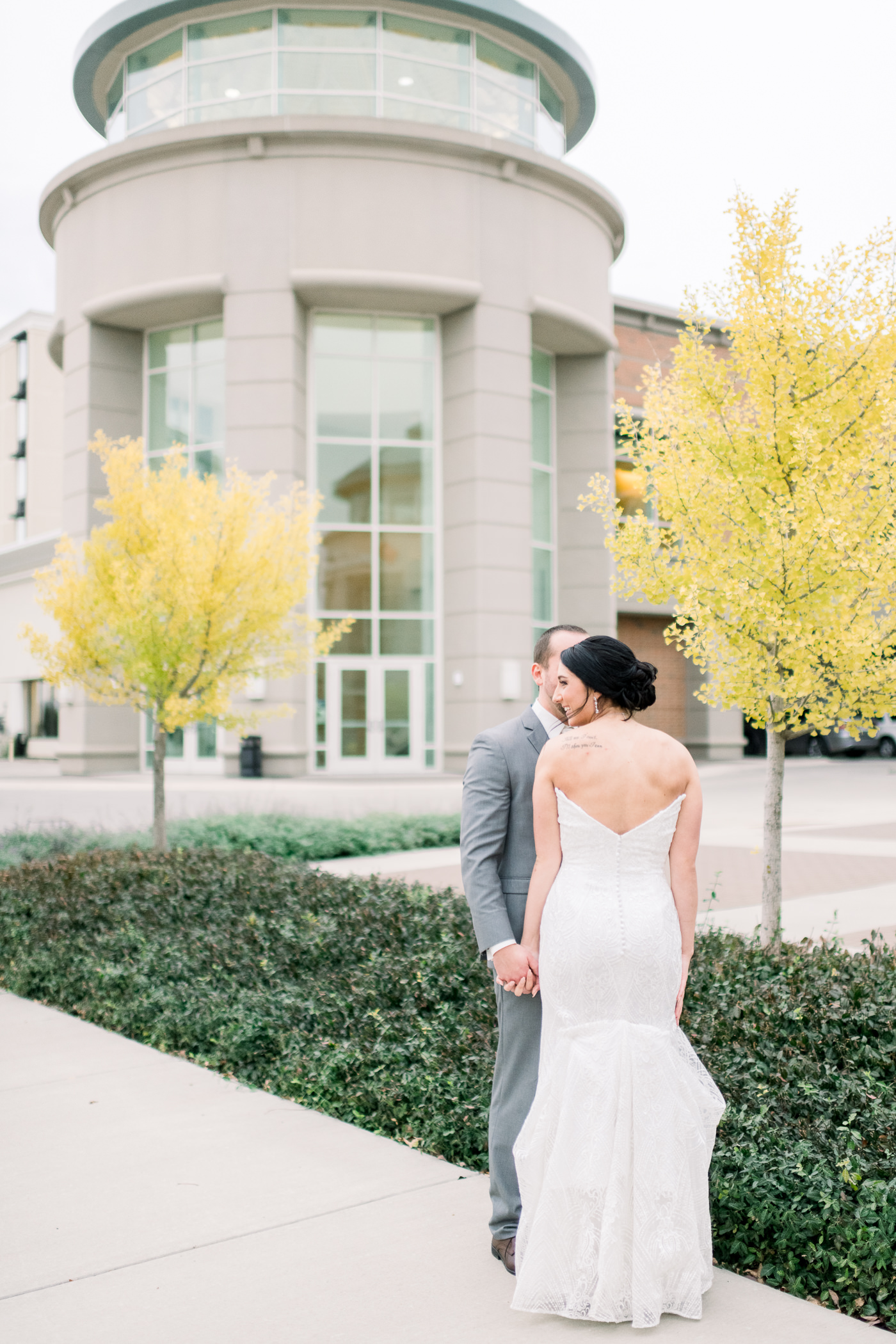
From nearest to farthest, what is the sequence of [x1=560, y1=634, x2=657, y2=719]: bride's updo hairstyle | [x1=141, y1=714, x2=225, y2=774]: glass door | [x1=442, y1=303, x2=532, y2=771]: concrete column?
[x1=560, y1=634, x2=657, y2=719]: bride's updo hairstyle, [x1=442, y1=303, x2=532, y2=771]: concrete column, [x1=141, y1=714, x2=225, y2=774]: glass door

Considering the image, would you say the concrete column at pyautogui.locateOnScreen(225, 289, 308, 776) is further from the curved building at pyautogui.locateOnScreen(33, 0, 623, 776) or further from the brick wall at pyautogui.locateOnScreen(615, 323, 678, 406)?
the brick wall at pyautogui.locateOnScreen(615, 323, 678, 406)

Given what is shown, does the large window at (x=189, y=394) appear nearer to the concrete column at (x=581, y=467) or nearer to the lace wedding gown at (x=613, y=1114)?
the concrete column at (x=581, y=467)

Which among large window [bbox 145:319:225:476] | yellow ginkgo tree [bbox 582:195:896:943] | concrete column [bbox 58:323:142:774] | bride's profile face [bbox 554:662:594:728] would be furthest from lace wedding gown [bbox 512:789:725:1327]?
concrete column [bbox 58:323:142:774]

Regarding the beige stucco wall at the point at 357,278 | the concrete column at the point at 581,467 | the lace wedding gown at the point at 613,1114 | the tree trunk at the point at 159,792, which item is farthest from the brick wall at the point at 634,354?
the lace wedding gown at the point at 613,1114

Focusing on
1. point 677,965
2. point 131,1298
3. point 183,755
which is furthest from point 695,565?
point 183,755

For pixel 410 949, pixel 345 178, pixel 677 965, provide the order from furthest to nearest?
pixel 345 178
pixel 410 949
pixel 677 965

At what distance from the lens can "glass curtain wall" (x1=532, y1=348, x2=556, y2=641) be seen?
2967cm

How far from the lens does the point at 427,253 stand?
1029 inches

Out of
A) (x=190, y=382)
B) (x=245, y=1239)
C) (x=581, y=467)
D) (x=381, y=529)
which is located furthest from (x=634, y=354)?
(x=245, y=1239)

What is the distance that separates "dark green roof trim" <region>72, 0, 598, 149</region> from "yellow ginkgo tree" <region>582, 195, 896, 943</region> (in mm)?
23250

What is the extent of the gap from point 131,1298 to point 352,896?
426 centimetres

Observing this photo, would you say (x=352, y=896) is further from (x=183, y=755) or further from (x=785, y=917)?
(x=183, y=755)

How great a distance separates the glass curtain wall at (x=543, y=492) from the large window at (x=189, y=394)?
7.79 m

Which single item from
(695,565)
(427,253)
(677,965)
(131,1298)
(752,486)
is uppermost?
(427,253)
